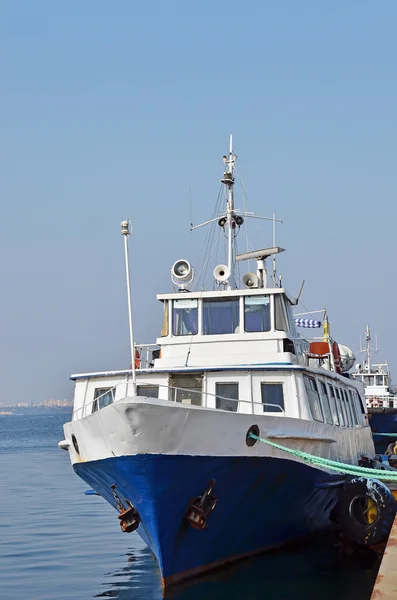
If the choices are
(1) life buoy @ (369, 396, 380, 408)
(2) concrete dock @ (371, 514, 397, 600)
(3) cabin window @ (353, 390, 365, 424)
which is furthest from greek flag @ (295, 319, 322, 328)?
(1) life buoy @ (369, 396, 380, 408)

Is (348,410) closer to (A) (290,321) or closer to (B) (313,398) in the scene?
(A) (290,321)

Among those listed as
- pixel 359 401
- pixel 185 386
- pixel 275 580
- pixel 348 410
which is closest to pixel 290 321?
pixel 348 410

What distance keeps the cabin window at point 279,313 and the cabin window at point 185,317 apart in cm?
186

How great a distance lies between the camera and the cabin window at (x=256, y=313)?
19062mm

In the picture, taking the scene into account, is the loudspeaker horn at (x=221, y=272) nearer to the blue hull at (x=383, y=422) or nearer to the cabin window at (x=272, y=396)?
the cabin window at (x=272, y=396)

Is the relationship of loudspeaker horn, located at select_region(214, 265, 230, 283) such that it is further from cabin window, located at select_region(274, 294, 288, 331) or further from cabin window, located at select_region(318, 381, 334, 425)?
cabin window, located at select_region(318, 381, 334, 425)

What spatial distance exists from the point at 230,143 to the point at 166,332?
5.93 metres

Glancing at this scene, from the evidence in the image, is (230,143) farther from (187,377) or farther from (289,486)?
(289,486)

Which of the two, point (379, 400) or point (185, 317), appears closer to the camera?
point (185, 317)

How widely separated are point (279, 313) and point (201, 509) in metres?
6.25

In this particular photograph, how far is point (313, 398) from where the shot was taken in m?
17.8

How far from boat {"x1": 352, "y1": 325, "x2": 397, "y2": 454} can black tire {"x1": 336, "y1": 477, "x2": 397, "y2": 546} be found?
3083 cm

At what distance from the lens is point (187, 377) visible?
1745cm

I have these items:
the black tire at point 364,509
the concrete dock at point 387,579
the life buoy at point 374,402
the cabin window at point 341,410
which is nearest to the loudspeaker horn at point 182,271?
the cabin window at point 341,410
